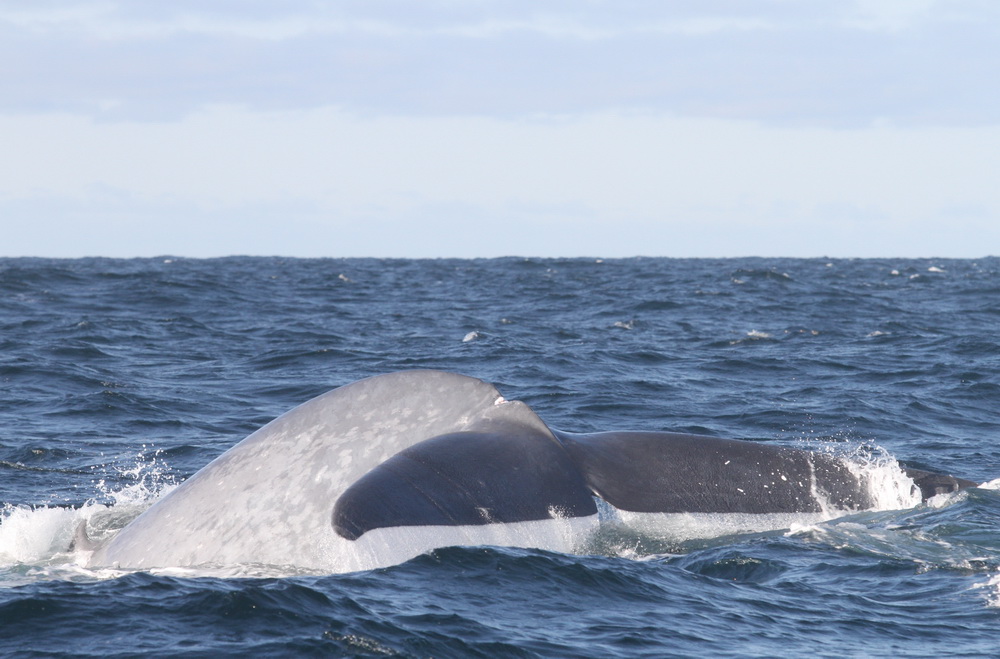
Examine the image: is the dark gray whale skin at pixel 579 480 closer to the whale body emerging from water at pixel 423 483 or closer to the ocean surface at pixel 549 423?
the whale body emerging from water at pixel 423 483

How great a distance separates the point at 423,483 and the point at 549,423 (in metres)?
8.60

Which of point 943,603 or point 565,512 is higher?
point 565,512

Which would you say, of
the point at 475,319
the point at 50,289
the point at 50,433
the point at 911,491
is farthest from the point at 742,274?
the point at 911,491

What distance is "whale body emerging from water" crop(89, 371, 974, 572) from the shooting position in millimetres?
6141

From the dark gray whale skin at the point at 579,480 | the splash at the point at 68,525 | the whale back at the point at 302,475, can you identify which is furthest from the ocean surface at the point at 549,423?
the dark gray whale skin at the point at 579,480

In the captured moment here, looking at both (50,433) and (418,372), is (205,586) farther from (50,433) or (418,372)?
(50,433)

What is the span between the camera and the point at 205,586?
6.18 metres

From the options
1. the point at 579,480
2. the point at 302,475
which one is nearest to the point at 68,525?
the point at 302,475

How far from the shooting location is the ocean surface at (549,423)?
6129 millimetres

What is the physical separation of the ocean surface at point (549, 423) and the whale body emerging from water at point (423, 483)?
Result: 0.59 ft

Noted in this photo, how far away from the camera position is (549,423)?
14.8 m

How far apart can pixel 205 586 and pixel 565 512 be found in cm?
189

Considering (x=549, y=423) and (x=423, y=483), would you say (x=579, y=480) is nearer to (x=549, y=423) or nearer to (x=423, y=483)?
(x=423, y=483)

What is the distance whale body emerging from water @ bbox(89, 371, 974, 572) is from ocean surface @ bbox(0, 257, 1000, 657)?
0.18 meters
